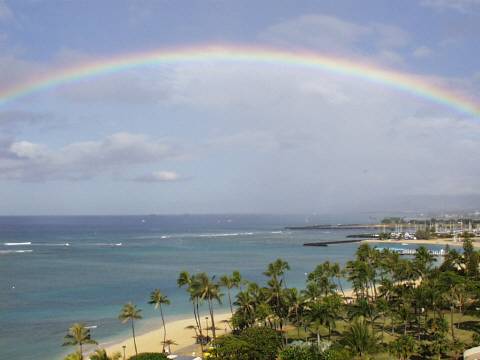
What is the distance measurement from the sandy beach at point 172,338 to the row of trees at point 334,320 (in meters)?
1.33

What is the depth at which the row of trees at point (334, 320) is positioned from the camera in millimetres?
38031

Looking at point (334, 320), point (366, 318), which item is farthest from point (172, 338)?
point (366, 318)

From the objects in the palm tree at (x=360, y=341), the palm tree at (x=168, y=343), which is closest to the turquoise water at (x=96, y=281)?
the palm tree at (x=168, y=343)

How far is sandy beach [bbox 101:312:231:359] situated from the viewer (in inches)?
1986

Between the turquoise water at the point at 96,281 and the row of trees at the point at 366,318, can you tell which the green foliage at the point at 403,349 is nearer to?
the row of trees at the point at 366,318

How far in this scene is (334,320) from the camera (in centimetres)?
4922

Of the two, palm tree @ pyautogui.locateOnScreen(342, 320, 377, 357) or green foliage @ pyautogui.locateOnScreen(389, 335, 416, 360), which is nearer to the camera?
palm tree @ pyautogui.locateOnScreen(342, 320, 377, 357)

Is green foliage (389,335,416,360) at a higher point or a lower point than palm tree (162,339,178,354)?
higher

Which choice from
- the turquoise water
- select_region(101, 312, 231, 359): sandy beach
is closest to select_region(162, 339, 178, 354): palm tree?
select_region(101, 312, 231, 359): sandy beach

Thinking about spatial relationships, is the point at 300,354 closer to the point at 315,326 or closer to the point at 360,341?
the point at 360,341

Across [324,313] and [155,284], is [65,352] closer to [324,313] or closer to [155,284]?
[324,313]

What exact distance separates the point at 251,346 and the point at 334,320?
14.0m

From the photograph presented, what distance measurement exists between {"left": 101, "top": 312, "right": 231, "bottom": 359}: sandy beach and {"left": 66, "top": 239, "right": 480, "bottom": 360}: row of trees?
133cm

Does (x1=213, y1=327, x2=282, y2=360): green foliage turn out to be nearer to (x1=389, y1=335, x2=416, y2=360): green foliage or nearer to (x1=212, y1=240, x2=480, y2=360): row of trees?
(x1=212, y1=240, x2=480, y2=360): row of trees
